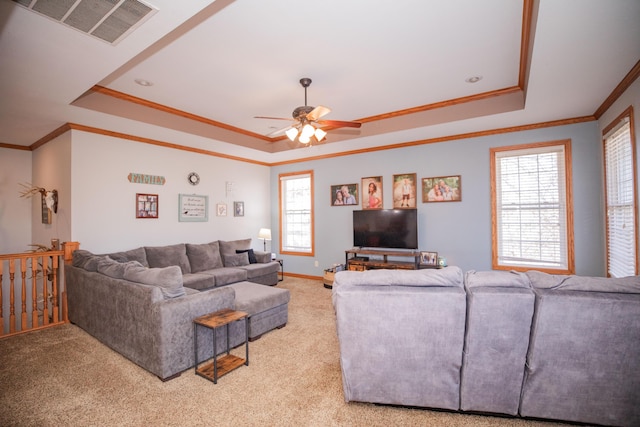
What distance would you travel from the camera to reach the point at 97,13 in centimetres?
193

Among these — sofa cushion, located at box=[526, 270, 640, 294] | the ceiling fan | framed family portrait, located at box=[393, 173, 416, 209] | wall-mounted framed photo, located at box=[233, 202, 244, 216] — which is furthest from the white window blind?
wall-mounted framed photo, located at box=[233, 202, 244, 216]

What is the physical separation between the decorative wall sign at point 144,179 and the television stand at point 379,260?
354 centimetres

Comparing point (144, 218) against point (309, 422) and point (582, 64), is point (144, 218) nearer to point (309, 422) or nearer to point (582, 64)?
point (309, 422)

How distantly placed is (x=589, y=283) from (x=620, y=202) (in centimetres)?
243

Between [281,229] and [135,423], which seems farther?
[281,229]

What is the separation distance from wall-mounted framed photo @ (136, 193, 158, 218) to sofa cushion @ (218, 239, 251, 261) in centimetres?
128

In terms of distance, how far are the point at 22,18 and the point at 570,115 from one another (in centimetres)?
583

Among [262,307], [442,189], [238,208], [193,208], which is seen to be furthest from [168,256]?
[442,189]

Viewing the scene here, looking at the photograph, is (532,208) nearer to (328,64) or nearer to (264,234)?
(328,64)

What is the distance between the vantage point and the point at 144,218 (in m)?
4.81

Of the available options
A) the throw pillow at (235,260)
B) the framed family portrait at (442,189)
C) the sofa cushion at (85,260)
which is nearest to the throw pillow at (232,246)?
the throw pillow at (235,260)

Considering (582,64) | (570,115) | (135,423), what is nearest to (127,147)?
(135,423)

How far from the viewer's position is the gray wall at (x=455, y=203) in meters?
4.05

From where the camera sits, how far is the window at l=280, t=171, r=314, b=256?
6.63 m
